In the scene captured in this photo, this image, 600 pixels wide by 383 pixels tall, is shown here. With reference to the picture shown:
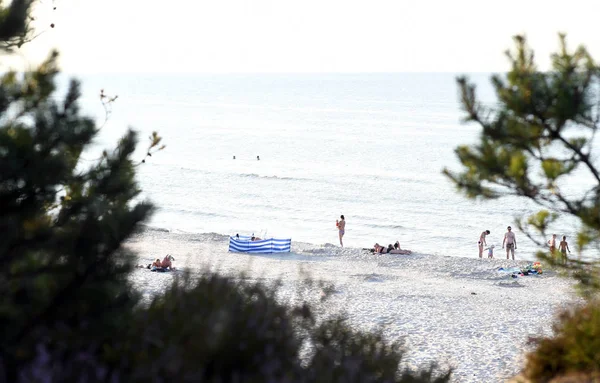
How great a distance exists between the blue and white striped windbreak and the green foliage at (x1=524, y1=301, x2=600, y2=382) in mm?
20020

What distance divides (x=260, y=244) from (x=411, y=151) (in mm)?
41978

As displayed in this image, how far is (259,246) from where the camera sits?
24688 millimetres

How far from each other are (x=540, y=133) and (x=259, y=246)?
2016 cm

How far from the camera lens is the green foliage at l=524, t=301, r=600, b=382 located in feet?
13.9

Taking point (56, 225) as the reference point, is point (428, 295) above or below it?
below

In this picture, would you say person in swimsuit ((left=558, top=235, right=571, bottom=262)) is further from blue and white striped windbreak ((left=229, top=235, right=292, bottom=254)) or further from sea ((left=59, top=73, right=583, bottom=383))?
blue and white striped windbreak ((left=229, top=235, right=292, bottom=254))

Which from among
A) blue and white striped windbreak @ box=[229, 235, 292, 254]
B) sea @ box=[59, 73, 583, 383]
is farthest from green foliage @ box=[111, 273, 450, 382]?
blue and white striped windbreak @ box=[229, 235, 292, 254]

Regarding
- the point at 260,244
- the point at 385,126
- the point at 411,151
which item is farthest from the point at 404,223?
the point at 385,126

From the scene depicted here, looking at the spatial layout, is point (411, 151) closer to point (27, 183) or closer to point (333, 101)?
point (27, 183)

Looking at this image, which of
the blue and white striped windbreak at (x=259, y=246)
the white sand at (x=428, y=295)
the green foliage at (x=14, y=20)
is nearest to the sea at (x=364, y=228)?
the white sand at (x=428, y=295)

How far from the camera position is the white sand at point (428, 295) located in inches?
465

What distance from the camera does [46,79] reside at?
4133 millimetres

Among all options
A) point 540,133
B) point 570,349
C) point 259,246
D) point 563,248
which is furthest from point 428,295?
point 570,349

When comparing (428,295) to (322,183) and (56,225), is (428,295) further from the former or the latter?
(322,183)
